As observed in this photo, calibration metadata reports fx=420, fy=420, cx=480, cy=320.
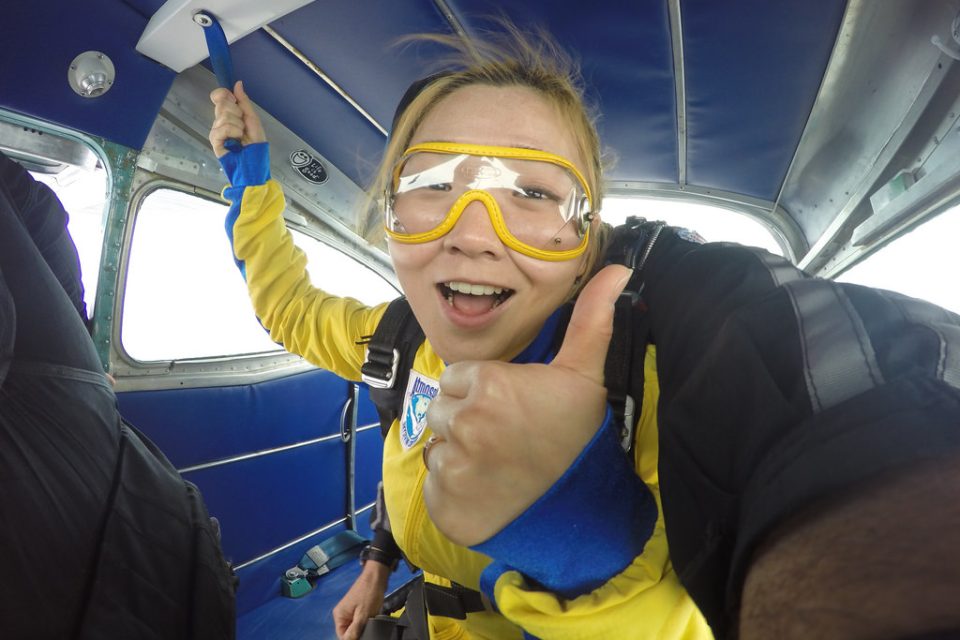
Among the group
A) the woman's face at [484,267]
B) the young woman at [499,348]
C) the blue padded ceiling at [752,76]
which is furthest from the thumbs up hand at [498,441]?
the blue padded ceiling at [752,76]

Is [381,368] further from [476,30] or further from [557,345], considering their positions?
[476,30]

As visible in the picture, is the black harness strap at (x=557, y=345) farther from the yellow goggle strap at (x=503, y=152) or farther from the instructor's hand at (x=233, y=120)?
the instructor's hand at (x=233, y=120)

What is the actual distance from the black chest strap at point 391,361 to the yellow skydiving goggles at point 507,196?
0.39 metres

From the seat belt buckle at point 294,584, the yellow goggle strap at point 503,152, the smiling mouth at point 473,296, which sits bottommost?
the seat belt buckle at point 294,584

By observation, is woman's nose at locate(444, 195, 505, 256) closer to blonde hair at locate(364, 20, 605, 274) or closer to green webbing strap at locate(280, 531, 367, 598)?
blonde hair at locate(364, 20, 605, 274)

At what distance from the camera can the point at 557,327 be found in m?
0.94

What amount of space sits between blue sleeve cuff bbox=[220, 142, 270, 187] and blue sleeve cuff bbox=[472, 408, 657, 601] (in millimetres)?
1510

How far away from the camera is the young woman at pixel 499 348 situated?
1.71 feet

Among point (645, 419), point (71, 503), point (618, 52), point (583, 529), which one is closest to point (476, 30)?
point (618, 52)

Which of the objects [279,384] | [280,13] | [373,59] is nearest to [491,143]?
[280,13]

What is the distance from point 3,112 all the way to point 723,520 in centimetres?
225

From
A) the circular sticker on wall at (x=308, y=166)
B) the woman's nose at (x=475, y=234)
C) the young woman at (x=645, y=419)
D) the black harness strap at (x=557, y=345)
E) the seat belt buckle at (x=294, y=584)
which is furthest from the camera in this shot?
the seat belt buckle at (x=294, y=584)

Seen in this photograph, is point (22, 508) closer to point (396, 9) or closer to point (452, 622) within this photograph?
point (452, 622)

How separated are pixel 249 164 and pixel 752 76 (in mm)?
1922
